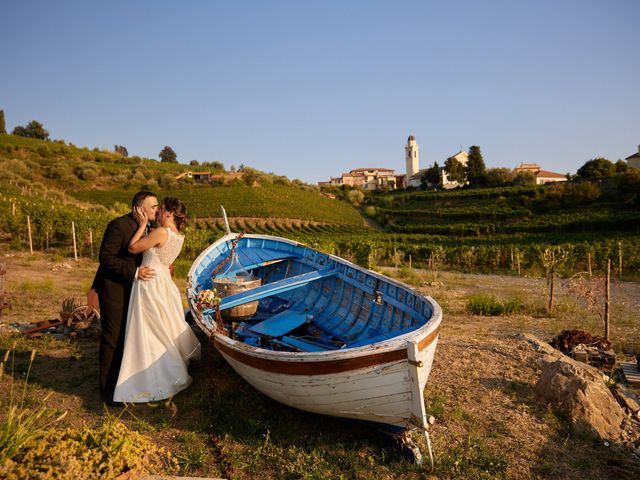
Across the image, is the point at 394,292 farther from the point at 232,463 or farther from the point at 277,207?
the point at 277,207

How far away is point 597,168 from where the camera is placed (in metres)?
57.5

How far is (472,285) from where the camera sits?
17000mm

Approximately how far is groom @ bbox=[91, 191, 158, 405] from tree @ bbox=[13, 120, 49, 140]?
3086 inches

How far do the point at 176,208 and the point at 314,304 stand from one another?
2.68m

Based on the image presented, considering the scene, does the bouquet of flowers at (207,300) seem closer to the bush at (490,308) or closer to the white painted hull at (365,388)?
the white painted hull at (365,388)

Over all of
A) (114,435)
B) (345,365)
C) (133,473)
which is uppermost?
(345,365)

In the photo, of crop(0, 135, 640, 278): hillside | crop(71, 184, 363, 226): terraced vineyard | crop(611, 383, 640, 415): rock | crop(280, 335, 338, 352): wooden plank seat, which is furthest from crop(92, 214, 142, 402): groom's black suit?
crop(71, 184, 363, 226): terraced vineyard

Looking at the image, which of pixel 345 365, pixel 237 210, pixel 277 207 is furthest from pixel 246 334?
pixel 277 207

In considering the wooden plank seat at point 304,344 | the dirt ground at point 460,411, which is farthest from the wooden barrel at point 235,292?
the wooden plank seat at point 304,344

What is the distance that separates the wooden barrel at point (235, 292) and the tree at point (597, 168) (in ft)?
201

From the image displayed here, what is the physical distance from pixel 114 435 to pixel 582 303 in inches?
511

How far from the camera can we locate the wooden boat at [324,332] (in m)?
3.41

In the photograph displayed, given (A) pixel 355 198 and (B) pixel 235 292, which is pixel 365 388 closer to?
(B) pixel 235 292

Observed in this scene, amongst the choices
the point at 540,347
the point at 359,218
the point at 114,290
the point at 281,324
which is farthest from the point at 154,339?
the point at 359,218
